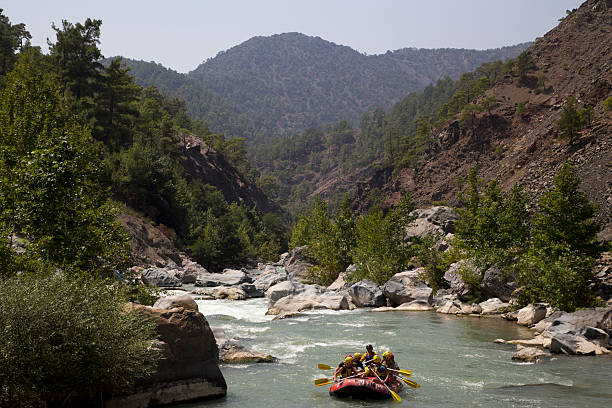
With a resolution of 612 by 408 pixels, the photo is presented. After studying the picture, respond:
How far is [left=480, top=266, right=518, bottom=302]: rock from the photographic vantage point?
31.3 metres

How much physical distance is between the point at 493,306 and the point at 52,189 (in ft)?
84.3

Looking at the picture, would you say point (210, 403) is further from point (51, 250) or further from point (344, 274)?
point (344, 274)

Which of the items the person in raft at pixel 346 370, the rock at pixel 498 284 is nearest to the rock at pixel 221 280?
the rock at pixel 498 284

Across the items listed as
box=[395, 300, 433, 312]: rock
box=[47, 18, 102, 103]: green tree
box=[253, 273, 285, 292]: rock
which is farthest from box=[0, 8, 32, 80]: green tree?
box=[395, 300, 433, 312]: rock

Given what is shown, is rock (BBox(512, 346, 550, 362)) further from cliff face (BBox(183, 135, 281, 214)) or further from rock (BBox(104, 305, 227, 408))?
cliff face (BBox(183, 135, 281, 214))

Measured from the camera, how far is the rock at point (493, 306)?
30312 mm

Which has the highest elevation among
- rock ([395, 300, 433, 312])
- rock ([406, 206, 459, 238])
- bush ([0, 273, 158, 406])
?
rock ([406, 206, 459, 238])

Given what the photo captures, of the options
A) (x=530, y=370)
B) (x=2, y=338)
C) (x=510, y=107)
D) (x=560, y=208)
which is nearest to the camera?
(x=2, y=338)

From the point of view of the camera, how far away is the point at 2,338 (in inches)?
380

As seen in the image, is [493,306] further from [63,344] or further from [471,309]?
[63,344]

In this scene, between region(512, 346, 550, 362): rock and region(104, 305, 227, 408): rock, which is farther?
region(512, 346, 550, 362): rock

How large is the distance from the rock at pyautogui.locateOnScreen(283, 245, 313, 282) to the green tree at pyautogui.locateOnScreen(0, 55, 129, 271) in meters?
36.9

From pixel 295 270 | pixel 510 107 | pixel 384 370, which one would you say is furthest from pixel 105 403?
pixel 510 107

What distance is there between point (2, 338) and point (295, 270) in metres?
49.6
